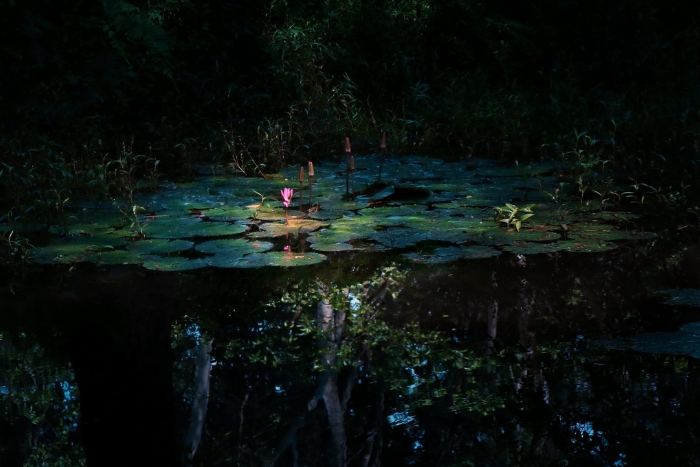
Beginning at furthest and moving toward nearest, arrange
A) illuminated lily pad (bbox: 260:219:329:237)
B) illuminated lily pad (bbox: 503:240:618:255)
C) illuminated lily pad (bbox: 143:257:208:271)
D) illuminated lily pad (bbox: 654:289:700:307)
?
illuminated lily pad (bbox: 260:219:329:237) < illuminated lily pad (bbox: 503:240:618:255) < illuminated lily pad (bbox: 143:257:208:271) < illuminated lily pad (bbox: 654:289:700:307)

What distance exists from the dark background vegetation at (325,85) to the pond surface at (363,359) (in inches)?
79.7

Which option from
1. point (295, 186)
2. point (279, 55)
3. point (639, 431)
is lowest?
point (639, 431)

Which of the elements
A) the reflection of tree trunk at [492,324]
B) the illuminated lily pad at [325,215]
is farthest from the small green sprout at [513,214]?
the reflection of tree trunk at [492,324]

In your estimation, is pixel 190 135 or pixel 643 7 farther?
pixel 643 7

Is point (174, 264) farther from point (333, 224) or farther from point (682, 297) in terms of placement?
point (682, 297)

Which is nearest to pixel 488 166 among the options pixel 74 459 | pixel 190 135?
pixel 190 135

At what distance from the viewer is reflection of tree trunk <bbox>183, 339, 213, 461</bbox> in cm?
315

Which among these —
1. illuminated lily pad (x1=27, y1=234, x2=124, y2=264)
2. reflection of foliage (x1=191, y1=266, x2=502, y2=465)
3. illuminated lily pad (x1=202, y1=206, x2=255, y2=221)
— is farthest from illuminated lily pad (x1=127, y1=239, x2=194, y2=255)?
reflection of foliage (x1=191, y1=266, x2=502, y2=465)

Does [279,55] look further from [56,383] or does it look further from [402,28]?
[56,383]

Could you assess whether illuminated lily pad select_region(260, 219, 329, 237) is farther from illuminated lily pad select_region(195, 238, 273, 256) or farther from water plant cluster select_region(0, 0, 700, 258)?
water plant cluster select_region(0, 0, 700, 258)

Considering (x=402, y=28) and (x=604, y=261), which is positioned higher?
(x=402, y=28)

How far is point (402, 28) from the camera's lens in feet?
37.0

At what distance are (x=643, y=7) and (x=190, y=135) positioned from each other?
5213 millimetres

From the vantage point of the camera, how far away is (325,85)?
10375 mm
